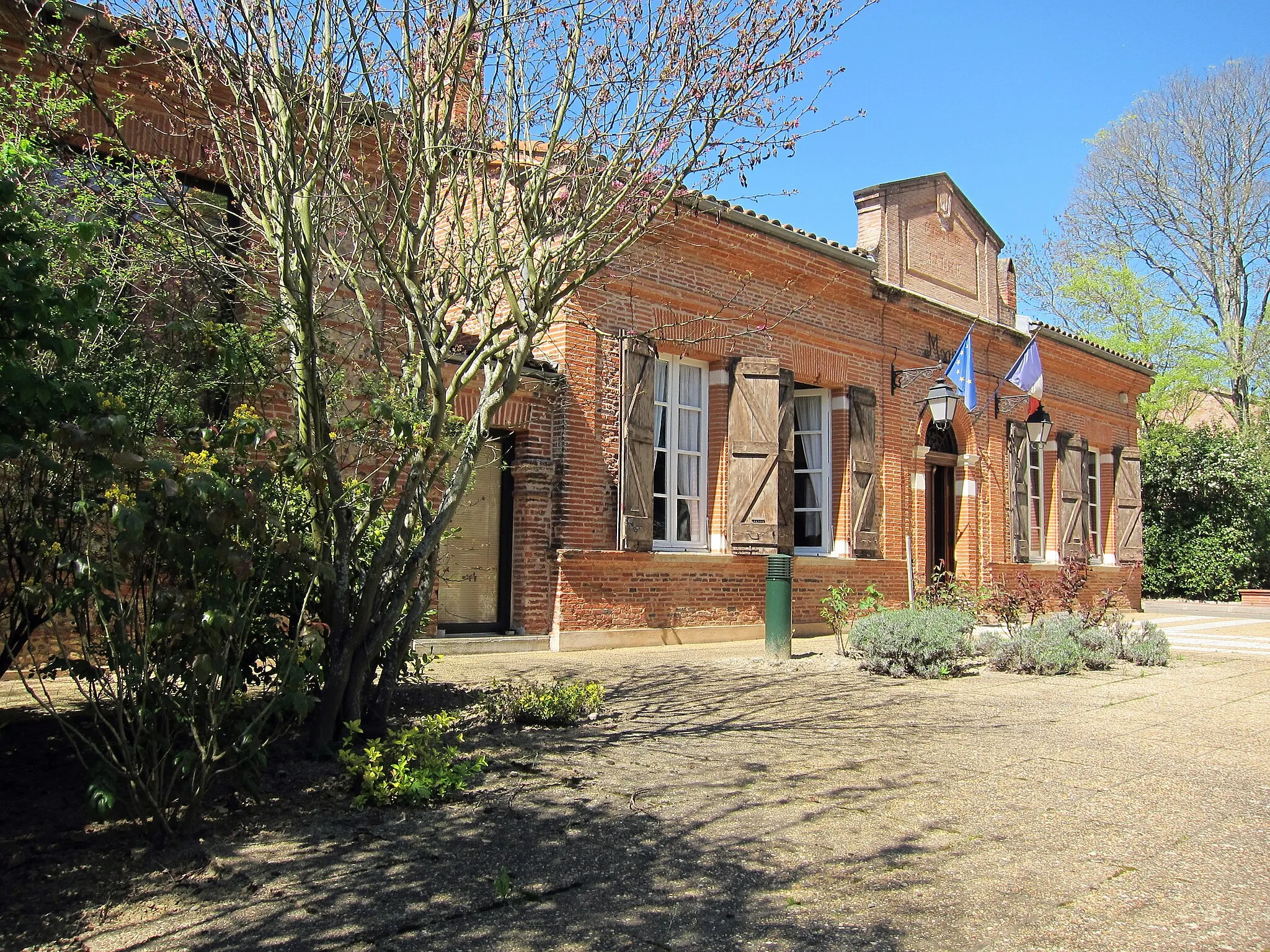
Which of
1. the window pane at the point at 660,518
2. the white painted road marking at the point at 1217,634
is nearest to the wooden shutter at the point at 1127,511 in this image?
the white painted road marking at the point at 1217,634

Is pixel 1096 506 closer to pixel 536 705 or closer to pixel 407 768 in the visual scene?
pixel 536 705

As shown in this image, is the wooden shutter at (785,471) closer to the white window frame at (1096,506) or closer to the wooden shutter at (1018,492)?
the wooden shutter at (1018,492)

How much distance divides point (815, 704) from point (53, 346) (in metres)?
5.21

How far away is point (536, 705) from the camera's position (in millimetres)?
5648

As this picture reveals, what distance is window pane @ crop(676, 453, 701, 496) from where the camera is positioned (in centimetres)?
1169

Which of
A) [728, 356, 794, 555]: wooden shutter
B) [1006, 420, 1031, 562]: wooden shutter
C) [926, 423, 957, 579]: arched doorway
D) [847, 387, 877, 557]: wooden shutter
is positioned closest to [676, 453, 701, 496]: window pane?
[728, 356, 794, 555]: wooden shutter

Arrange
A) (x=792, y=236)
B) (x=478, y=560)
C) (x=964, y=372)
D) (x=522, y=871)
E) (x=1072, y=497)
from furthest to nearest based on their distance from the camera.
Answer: (x=1072, y=497) → (x=964, y=372) → (x=792, y=236) → (x=478, y=560) → (x=522, y=871)

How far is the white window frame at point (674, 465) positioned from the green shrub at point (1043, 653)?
151 inches

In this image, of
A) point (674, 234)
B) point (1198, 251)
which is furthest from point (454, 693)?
point (1198, 251)

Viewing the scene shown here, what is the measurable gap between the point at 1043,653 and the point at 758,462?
4.11 metres

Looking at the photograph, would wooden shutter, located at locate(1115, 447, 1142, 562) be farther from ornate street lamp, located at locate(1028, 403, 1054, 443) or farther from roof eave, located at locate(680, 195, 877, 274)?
roof eave, located at locate(680, 195, 877, 274)

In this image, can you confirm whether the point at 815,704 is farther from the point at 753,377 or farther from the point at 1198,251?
the point at 1198,251

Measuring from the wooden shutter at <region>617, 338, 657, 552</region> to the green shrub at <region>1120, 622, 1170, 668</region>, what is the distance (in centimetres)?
489

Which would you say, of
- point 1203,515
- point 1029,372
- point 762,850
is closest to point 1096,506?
point 1203,515
